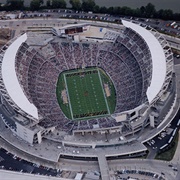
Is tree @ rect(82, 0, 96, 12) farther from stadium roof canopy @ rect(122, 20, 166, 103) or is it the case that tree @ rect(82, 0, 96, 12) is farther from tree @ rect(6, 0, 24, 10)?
stadium roof canopy @ rect(122, 20, 166, 103)

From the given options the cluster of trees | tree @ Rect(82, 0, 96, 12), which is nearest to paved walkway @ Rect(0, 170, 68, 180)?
the cluster of trees

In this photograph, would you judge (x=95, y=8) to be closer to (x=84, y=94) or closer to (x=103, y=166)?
(x=84, y=94)

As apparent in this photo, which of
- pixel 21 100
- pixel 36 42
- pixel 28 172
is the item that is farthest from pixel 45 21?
pixel 28 172

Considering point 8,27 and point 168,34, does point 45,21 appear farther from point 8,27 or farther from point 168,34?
point 168,34

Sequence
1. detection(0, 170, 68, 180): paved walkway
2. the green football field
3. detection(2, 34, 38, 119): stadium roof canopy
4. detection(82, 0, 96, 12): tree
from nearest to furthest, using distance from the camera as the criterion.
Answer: detection(0, 170, 68, 180): paved walkway
detection(2, 34, 38, 119): stadium roof canopy
the green football field
detection(82, 0, 96, 12): tree

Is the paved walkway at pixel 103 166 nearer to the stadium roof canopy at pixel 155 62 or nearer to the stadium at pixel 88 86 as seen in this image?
the stadium at pixel 88 86

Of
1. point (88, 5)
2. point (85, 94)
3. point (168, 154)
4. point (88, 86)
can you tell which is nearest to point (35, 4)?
point (88, 5)

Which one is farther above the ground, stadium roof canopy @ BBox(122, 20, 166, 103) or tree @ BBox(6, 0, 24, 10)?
tree @ BBox(6, 0, 24, 10)

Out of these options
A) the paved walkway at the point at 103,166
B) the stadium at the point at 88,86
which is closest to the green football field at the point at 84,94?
the stadium at the point at 88,86
